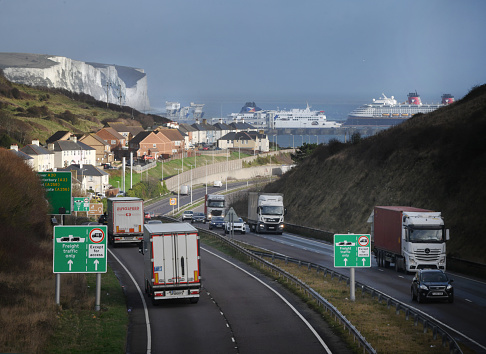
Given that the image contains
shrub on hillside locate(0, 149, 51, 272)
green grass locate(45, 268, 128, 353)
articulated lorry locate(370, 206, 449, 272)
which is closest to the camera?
green grass locate(45, 268, 128, 353)

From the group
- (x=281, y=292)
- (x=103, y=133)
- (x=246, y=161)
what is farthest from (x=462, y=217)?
(x=246, y=161)

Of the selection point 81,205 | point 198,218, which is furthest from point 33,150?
point 81,205

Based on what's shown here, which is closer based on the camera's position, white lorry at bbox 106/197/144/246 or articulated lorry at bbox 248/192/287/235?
white lorry at bbox 106/197/144/246

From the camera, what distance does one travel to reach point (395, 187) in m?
72.3

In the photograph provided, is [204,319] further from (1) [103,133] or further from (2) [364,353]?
(1) [103,133]

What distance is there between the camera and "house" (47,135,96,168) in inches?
5226

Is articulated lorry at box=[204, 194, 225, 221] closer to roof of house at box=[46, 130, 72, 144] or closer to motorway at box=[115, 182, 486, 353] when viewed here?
motorway at box=[115, 182, 486, 353]

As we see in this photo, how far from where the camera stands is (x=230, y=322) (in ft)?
89.8

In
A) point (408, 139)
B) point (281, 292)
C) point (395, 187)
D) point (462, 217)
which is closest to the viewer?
point (281, 292)

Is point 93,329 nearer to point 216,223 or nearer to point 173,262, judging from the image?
point 173,262

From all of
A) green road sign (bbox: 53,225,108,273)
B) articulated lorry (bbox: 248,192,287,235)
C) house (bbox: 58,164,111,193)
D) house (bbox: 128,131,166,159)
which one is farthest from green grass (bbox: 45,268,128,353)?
house (bbox: 128,131,166,159)

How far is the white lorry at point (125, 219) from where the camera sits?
5250cm

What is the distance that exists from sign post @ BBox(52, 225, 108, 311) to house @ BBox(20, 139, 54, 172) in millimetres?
90592

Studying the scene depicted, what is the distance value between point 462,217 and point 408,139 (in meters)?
26.4
